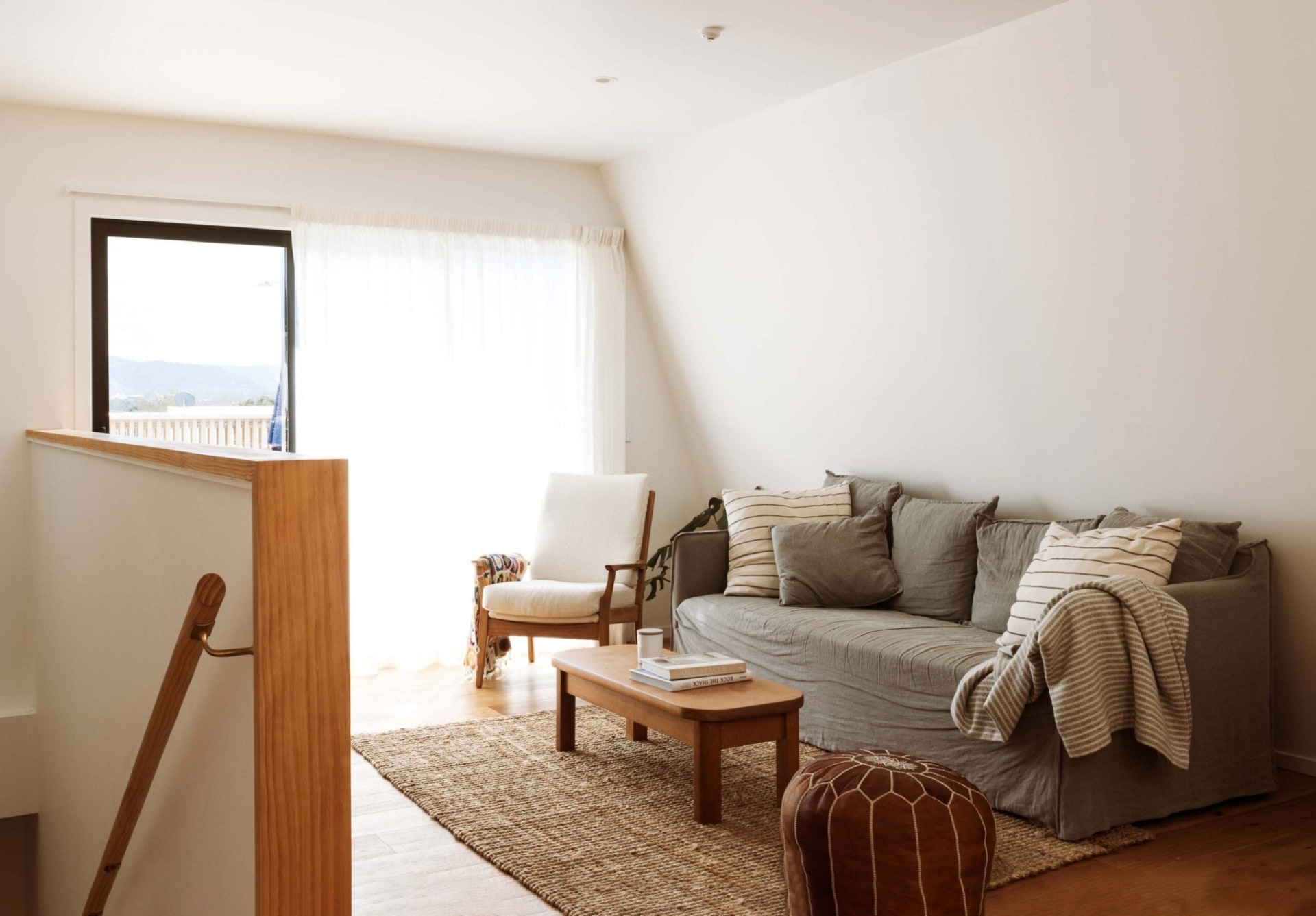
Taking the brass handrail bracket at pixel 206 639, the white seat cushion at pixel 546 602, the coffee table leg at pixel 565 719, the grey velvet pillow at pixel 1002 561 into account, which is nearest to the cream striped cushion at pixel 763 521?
the white seat cushion at pixel 546 602

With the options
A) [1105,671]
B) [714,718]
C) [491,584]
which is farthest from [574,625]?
[1105,671]

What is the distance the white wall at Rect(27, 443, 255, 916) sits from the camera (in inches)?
79.2

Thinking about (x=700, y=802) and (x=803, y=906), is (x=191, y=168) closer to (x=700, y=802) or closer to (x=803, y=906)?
(x=700, y=802)

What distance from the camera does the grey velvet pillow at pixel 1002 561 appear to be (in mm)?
4273

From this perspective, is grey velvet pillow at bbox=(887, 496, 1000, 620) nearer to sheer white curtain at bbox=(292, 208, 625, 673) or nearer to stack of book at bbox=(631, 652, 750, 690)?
stack of book at bbox=(631, 652, 750, 690)

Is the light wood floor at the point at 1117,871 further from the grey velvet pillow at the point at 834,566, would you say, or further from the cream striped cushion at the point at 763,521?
the cream striped cushion at the point at 763,521

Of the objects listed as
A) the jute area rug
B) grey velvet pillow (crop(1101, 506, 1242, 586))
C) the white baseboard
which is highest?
grey velvet pillow (crop(1101, 506, 1242, 586))

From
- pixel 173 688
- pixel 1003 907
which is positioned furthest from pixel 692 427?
pixel 173 688

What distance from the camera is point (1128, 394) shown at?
13.5 ft

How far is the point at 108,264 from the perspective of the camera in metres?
5.36

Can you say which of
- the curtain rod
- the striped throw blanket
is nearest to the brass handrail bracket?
the striped throw blanket

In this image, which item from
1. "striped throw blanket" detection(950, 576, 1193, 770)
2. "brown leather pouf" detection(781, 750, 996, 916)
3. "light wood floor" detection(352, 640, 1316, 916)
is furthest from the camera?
"striped throw blanket" detection(950, 576, 1193, 770)

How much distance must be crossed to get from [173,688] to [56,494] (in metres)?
→ 2.47

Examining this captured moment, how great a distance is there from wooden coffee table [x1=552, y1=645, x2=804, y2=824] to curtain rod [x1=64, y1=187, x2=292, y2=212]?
3.11 meters
